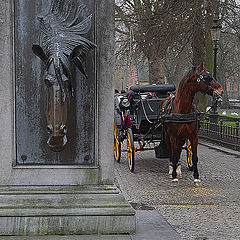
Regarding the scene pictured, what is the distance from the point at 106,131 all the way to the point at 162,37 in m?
16.2

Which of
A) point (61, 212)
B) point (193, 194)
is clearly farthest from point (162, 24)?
point (61, 212)

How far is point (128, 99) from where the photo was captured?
11.4 meters

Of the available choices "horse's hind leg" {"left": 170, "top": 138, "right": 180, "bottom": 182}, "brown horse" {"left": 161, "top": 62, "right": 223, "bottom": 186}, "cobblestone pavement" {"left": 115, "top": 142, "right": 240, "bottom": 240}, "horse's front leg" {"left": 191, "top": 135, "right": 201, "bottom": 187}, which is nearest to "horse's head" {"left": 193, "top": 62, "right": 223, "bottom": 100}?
"brown horse" {"left": 161, "top": 62, "right": 223, "bottom": 186}

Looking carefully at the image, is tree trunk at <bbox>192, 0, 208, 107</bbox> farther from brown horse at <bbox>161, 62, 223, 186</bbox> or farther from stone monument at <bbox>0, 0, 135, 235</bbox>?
stone monument at <bbox>0, 0, 135, 235</bbox>

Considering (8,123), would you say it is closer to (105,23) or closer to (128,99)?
(105,23)

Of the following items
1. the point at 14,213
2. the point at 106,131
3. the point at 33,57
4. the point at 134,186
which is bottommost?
the point at 134,186

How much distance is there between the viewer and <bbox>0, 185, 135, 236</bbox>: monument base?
4.46m

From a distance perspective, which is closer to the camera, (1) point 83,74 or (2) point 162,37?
(1) point 83,74

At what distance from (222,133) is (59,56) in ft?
44.8

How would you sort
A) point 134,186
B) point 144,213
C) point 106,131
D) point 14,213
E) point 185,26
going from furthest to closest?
point 185,26 → point 134,186 → point 144,213 → point 106,131 → point 14,213

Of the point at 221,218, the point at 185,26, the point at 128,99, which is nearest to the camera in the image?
the point at 221,218

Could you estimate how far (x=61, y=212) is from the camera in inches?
177

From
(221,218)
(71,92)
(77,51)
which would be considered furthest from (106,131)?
(221,218)

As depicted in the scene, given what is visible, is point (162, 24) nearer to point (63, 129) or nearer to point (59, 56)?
point (59, 56)
